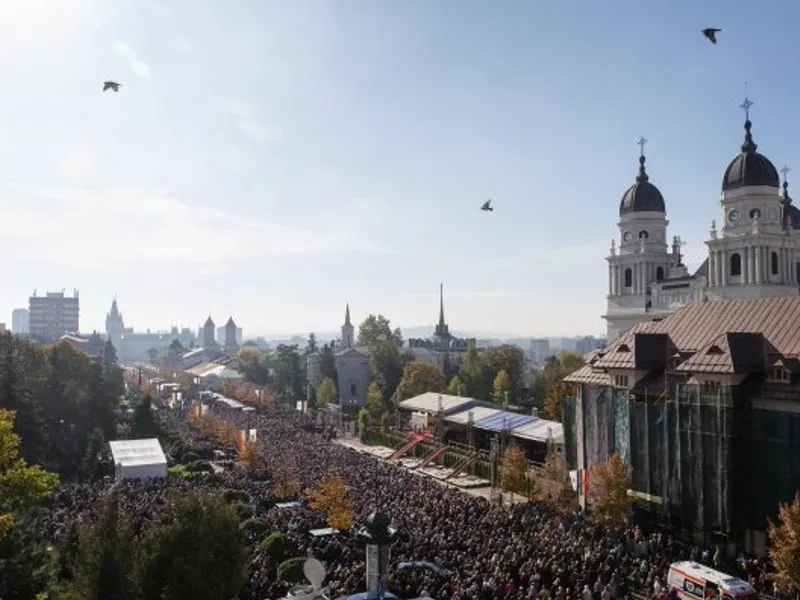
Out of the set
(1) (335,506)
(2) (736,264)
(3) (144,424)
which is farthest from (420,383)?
(1) (335,506)

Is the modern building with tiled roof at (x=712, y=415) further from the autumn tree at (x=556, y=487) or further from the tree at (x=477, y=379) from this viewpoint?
the tree at (x=477, y=379)

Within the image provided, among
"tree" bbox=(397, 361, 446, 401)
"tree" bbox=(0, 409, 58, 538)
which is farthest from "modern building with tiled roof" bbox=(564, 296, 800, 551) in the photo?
"tree" bbox=(397, 361, 446, 401)

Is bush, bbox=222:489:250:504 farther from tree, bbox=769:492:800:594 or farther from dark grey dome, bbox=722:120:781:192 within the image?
dark grey dome, bbox=722:120:781:192

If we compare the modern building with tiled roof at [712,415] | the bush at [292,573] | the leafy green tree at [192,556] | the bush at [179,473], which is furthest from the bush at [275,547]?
the bush at [179,473]

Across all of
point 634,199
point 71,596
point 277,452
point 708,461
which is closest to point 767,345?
point 708,461

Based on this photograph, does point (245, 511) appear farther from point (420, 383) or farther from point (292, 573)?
point (420, 383)

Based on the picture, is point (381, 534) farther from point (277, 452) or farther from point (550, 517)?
point (277, 452)
